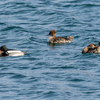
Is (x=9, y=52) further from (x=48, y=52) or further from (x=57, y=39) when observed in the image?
(x=57, y=39)

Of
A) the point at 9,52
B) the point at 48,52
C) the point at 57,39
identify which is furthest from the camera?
the point at 57,39

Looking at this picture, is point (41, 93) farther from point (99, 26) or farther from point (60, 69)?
point (99, 26)

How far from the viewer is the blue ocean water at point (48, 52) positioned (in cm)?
1193

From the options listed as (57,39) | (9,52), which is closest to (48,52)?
(9,52)

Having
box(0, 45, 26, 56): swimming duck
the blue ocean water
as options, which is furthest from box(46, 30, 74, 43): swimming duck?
box(0, 45, 26, 56): swimming duck

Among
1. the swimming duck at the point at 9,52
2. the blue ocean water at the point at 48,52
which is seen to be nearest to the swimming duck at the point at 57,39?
the blue ocean water at the point at 48,52

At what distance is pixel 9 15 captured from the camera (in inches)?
940

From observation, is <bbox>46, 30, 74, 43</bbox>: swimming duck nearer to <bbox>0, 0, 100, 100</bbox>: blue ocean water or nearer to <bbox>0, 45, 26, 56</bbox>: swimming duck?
<bbox>0, 0, 100, 100</bbox>: blue ocean water

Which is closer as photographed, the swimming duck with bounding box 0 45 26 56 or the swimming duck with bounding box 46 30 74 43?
the swimming duck with bounding box 0 45 26 56

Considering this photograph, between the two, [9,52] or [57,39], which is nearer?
[9,52]

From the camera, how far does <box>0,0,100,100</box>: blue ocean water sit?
1193 cm

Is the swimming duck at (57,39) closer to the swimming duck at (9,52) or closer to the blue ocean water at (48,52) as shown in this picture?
the blue ocean water at (48,52)

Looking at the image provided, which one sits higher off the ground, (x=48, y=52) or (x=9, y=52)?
(x=9, y=52)

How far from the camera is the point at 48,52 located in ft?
53.8
